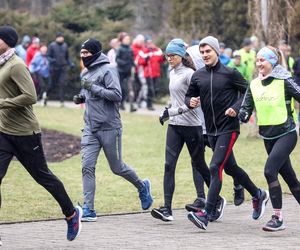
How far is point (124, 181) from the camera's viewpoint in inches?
552

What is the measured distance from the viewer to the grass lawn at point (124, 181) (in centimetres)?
1157

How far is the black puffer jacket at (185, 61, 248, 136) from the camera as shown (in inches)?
388

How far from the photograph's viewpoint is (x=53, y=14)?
34.7m

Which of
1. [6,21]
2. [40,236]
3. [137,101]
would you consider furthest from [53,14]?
[40,236]

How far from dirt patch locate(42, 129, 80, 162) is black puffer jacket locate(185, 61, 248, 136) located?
731 cm

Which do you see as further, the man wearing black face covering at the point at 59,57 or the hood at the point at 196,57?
the man wearing black face covering at the point at 59,57

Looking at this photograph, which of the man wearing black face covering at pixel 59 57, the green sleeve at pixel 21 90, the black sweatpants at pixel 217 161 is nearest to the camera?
the green sleeve at pixel 21 90

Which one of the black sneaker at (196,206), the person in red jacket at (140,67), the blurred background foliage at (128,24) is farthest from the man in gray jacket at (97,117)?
the blurred background foliage at (128,24)

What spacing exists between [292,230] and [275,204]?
0.32 m

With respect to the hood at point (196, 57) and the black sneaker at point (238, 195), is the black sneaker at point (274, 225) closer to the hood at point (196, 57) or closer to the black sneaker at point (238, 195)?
the black sneaker at point (238, 195)

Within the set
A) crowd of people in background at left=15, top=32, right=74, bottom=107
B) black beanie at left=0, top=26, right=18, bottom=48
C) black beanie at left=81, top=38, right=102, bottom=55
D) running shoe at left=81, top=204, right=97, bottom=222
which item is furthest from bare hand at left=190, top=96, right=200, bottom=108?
crowd of people in background at left=15, top=32, right=74, bottom=107

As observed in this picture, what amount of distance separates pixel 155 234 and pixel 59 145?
9542 millimetres

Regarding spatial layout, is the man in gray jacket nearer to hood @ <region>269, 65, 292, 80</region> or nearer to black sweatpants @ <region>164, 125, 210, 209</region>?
black sweatpants @ <region>164, 125, 210, 209</region>

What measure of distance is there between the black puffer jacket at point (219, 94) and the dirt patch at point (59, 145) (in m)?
7.31
